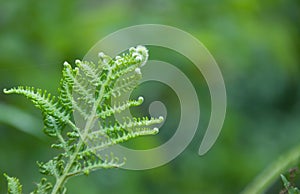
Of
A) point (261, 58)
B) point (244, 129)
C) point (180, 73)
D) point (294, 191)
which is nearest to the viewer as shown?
point (294, 191)

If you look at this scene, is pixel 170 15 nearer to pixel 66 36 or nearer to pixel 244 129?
pixel 66 36

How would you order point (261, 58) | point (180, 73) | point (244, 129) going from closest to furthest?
1. point (180, 73)
2. point (244, 129)
3. point (261, 58)

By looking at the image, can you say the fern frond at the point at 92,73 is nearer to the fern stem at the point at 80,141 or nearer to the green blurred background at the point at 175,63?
the fern stem at the point at 80,141

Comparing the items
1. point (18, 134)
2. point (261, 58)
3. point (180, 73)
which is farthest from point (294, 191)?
point (261, 58)

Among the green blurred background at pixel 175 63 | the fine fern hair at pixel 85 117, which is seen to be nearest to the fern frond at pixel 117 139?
the fine fern hair at pixel 85 117

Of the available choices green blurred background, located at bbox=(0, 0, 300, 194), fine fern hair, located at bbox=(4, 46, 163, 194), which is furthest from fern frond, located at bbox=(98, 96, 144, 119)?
green blurred background, located at bbox=(0, 0, 300, 194)
